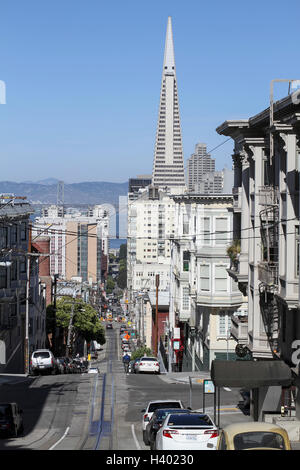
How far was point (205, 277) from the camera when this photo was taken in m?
55.4

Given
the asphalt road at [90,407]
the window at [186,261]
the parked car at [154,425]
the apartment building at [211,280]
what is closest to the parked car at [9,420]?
the asphalt road at [90,407]

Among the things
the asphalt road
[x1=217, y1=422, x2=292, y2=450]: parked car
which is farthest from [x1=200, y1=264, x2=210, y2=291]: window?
[x1=217, y1=422, x2=292, y2=450]: parked car

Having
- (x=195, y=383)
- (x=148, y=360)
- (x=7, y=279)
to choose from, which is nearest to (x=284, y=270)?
(x=195, y=383)

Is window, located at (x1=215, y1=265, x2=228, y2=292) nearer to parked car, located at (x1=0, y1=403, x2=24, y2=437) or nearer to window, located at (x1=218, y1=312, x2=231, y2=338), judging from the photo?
window, located at (x1=218, y1=312, x2=231, y2=338)

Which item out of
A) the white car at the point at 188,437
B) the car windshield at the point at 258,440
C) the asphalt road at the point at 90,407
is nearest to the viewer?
the car windshield at the point at 258,440

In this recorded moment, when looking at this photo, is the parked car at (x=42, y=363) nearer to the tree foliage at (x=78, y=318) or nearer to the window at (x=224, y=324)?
the window at (x=224, y=324)

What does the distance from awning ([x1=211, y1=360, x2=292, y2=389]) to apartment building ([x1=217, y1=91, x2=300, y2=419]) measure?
0.50 ft

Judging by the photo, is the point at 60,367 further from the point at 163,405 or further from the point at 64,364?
the point at 163,405

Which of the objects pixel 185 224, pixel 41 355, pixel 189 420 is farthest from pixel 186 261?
pixel 189 420

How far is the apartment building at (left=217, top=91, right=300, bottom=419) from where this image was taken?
26281mm

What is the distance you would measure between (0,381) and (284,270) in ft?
88.3

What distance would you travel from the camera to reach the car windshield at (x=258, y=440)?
14.7 meters

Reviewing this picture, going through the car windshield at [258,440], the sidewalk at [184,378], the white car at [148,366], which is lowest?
the white car at [148,366]

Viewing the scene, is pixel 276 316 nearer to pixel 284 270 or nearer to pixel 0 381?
pixel 284 270
